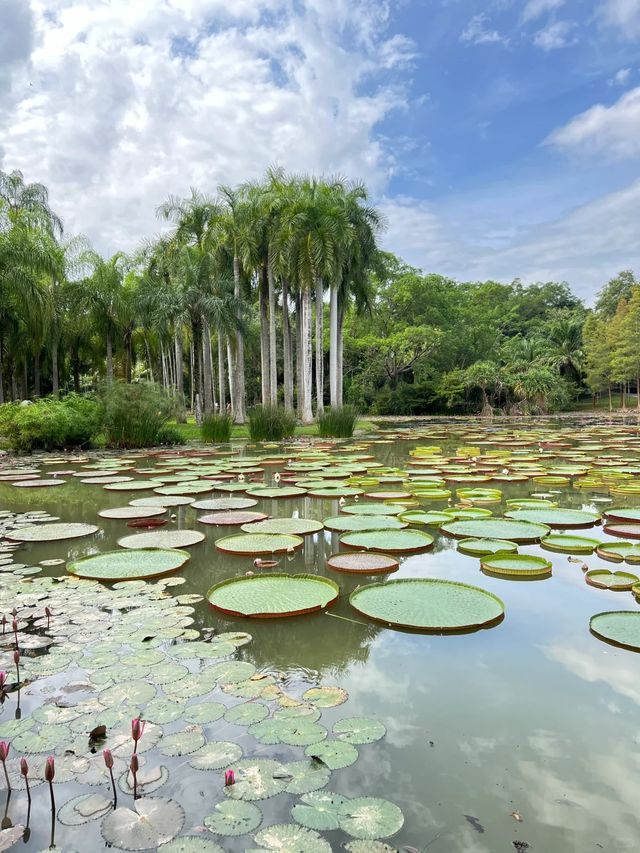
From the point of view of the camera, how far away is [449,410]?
3394 cm

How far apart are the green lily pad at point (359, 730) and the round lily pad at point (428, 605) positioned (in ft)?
2.92

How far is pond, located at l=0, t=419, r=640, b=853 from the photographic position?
1.47 meters

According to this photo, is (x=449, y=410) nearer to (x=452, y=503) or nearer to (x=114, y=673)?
(x=452, y=503)

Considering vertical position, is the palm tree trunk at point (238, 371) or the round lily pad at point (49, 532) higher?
the palm tree trunk at point (238, 371)

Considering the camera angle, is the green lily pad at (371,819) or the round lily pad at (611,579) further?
the round lily pad at (611,579)

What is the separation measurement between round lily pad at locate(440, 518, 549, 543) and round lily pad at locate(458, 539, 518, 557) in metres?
0.13

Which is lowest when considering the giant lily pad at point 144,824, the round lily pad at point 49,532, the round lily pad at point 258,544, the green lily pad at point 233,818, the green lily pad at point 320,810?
the green lily pad at point 320,810

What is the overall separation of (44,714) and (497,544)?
3245 mm

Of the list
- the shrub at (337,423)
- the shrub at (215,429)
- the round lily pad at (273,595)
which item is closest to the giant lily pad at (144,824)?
the round lily pad at (273,595)

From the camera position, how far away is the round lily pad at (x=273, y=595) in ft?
9.57

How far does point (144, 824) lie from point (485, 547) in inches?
125

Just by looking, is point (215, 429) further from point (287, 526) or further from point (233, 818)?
point (233, 818)

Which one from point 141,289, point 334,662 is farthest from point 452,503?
point 141,289

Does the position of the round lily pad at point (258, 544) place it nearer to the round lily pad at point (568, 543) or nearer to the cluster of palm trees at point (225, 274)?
the round lily pad at point (568, 543)
